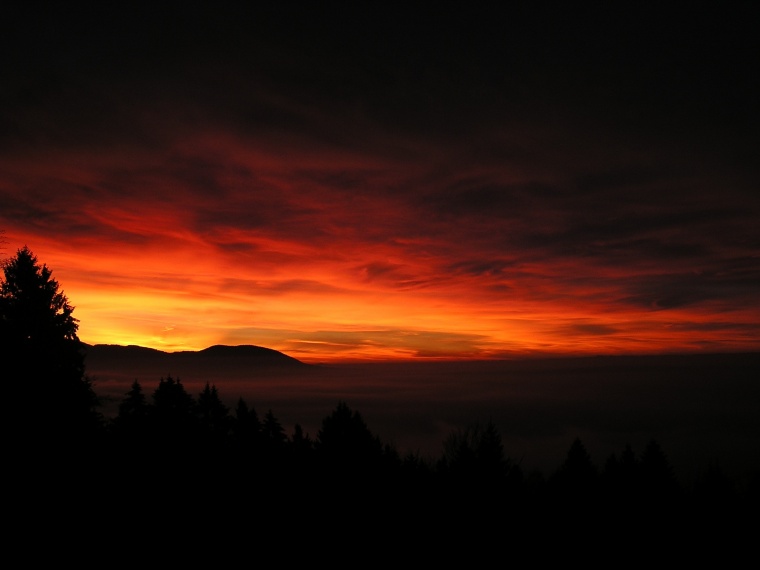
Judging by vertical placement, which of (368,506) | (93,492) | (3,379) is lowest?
(368,506)

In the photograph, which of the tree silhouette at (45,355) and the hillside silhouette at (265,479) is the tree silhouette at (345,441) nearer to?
the hillside silhouette at (265,479)

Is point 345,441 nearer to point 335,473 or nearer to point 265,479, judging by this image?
point 335,473

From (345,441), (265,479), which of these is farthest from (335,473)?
(265,479)

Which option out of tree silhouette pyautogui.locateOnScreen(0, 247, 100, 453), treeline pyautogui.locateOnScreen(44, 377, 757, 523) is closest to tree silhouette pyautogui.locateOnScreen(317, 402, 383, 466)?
treeline pyautogui.locateOnScreen(44, 377, 757, 523)

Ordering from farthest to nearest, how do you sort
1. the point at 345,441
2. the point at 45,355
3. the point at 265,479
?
the point at 345,441, the point at 265,479, the point at 45,355

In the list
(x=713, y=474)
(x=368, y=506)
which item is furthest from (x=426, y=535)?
(x=713, y=474)

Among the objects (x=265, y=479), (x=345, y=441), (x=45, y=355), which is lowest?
(x=265, y=479)

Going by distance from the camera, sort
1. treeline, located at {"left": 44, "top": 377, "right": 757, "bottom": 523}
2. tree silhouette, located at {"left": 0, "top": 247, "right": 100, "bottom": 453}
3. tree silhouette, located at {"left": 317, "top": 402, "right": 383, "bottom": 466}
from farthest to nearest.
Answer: tree silhouette, located at {"left": 317, "top": 402, "right": 383, "bottom": 466} → treeline, located at {"left": 44, "top": 377, "right": 757, "bottom": 523} → tree silhouette, located at {"left": 0, "top": 247, "right": 100, "bottom": 453}

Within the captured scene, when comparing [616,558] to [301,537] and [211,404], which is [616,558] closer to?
[301,537]

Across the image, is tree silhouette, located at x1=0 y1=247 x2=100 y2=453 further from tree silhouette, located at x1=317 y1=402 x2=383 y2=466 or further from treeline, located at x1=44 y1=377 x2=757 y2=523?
tree silhouette, located at x1=317 y1=402 x2=383 y2=466

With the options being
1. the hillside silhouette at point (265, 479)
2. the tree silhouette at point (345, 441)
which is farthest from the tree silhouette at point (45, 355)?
the tree silhouette at point (345, 441)

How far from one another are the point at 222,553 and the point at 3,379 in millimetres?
10659

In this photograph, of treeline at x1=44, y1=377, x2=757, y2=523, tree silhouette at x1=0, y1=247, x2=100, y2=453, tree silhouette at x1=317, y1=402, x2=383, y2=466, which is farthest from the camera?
tree silhouette at x1=317, y1=402, x2=383, y2=466

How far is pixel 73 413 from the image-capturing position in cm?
2061
